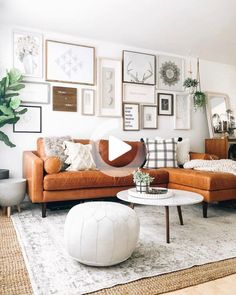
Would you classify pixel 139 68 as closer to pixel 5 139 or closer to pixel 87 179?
pixel 87 179

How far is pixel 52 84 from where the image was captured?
12.7ft

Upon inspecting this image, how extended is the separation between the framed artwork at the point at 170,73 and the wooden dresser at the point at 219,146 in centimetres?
106

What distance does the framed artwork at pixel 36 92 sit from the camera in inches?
146

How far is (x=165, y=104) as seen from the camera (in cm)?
470

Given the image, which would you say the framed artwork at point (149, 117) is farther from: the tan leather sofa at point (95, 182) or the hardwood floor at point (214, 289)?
the hardwood floor at point (214, 289)

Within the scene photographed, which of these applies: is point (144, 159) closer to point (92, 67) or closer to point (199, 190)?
point (199, 190)

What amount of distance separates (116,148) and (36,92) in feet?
4.53

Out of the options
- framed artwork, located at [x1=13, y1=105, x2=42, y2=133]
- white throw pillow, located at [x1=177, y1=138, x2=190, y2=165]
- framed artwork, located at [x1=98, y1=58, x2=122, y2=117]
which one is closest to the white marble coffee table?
white throw pillow, located at [x1=177, y1=138, x2=190, y2=165]

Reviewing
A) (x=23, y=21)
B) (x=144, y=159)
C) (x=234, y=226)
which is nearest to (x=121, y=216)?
(x=234, y=226)

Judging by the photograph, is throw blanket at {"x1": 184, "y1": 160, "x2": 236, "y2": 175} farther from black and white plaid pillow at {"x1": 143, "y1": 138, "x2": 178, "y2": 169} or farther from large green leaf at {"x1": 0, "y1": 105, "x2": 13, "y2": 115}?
large green leaf at {"x1": 0, "y1": 105, "x2": 13, "y2": 115}

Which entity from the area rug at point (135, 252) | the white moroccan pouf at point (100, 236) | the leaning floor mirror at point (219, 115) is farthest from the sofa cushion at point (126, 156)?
the white moroccan pouf at point (100, 236)

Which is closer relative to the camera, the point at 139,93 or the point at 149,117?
the point at 139,93

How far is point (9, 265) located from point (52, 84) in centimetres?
266

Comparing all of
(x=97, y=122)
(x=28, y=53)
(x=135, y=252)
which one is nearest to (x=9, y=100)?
(x=28, y=53)
